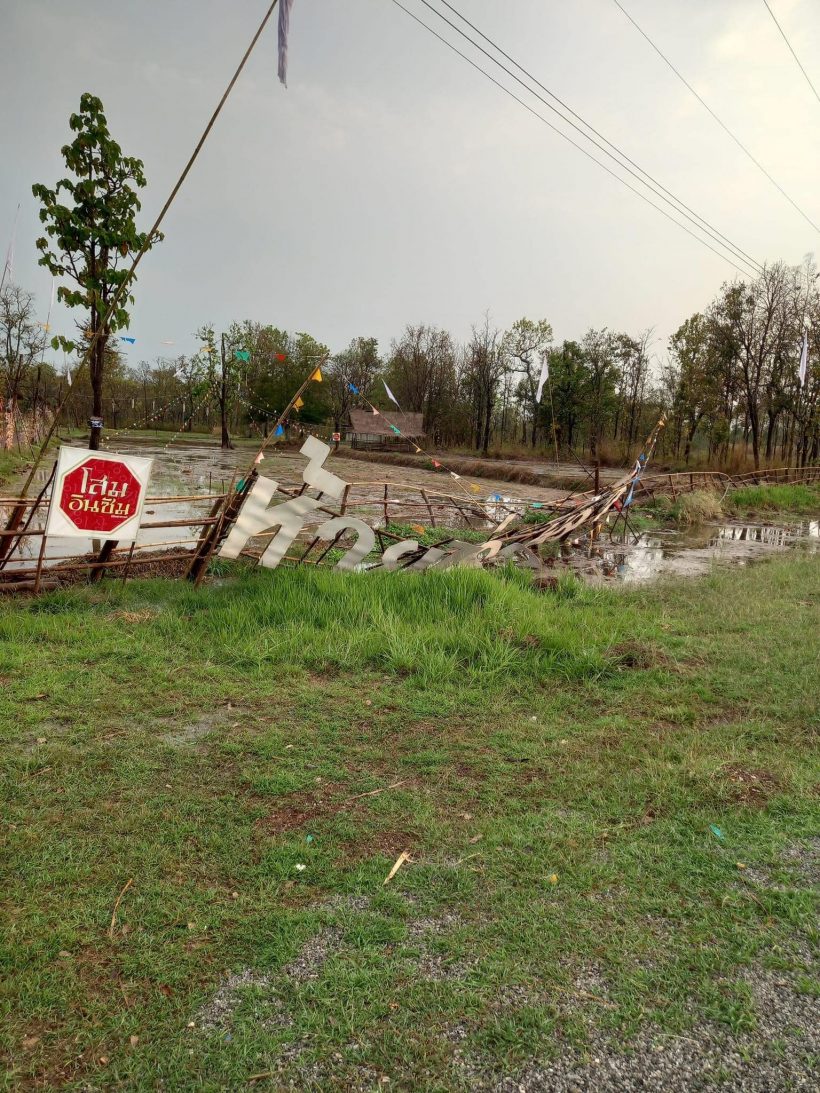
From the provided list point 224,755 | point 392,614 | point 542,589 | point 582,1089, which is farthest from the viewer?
point 542,589

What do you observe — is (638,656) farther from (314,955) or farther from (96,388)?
(96,388)

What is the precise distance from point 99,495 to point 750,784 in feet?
17.0

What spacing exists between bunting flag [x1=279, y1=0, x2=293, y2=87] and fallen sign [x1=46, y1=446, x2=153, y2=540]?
340 centimetres

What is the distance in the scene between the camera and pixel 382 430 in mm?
44156

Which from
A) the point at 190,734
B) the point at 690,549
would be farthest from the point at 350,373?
the point at 190,734

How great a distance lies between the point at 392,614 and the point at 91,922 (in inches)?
146

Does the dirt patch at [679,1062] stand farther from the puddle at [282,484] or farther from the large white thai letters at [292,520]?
the puddle at [282,484]

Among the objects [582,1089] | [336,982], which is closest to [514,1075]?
[582,1089]

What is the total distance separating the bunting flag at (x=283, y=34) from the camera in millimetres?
5371

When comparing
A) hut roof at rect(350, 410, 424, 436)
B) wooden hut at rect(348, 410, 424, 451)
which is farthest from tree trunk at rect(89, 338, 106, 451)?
hut roof at rect(350, 410, 424, 436)

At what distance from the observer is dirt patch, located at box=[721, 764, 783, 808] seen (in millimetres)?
3459

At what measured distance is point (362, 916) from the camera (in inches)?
101

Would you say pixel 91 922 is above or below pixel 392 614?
below

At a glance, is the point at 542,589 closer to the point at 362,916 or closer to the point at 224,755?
the point at 224,755
